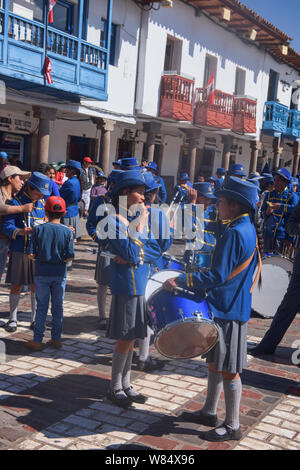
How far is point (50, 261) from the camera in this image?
5469mm

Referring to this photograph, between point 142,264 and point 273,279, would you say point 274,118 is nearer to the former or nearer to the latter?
point 273,279

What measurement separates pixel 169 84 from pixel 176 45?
2.18 meters

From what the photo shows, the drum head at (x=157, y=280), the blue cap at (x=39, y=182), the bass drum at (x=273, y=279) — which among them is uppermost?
the blue cap at (x=39, y=182)

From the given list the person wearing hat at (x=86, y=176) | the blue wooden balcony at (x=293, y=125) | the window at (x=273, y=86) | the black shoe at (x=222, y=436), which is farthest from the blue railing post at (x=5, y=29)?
the blue wooden balcony at (x=293, y=125)

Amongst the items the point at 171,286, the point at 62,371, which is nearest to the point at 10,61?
the point at 62,371

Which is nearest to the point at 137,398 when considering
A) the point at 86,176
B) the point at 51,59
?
the point at 86,176

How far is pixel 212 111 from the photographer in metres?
20.8

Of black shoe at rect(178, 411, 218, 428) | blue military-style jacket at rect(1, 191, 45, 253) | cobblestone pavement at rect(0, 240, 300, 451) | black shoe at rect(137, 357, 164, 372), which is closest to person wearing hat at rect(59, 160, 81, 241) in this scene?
blue military-style jacket at rect(1, 191, 45, 253)

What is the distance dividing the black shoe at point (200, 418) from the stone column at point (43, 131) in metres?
11.0

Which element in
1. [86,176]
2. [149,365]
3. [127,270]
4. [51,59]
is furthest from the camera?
[51,59]

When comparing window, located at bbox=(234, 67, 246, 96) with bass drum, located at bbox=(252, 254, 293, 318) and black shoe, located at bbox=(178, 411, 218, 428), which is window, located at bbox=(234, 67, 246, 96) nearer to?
bass drum, located at bbox=(252, 254, 293, 318)

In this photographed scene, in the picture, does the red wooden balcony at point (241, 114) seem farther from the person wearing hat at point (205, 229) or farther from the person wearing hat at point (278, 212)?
the person wearing hat at point (205, 229)

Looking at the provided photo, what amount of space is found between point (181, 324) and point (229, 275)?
0.49 metres

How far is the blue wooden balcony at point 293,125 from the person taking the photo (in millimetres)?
28281
